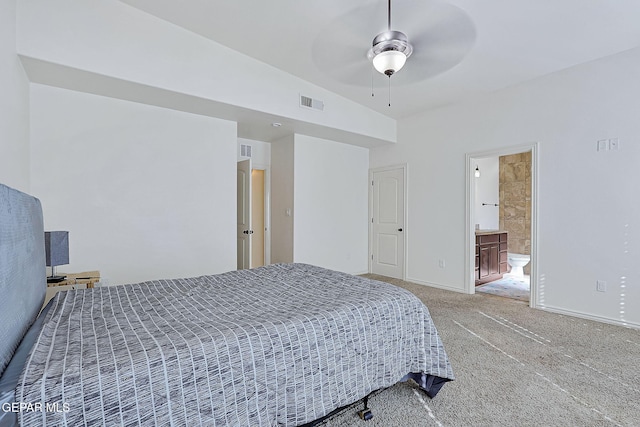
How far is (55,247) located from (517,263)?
6.57 metres

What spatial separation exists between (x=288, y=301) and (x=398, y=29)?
8.64 feet

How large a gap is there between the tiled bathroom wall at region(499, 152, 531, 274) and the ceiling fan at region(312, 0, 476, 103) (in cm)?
399

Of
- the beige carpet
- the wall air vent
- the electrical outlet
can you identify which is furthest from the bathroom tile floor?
the wall air vent

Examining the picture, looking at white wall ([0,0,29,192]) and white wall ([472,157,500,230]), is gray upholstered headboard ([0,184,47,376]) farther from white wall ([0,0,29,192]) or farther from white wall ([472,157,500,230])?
white wall ([472,157,500,230])

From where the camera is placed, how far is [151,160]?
352 cm

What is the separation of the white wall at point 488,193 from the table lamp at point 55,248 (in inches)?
268

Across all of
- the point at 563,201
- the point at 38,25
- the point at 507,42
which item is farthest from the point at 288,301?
the point at 563,201

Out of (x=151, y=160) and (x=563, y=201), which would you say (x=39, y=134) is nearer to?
(x=151, y=160)

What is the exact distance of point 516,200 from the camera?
653cm

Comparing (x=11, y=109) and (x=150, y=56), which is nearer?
(x=11, y=109)

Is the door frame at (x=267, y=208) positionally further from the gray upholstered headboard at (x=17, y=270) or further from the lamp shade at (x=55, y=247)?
the gray upholstered headboard at (x=17, y=270)

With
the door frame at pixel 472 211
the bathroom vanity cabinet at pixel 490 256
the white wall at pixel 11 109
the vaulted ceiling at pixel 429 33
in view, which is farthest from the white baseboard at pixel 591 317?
the white wall at pixel 11 109

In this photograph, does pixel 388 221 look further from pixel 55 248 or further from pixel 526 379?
pixel 55 248

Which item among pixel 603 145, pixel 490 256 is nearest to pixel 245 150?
pixel 490 256
